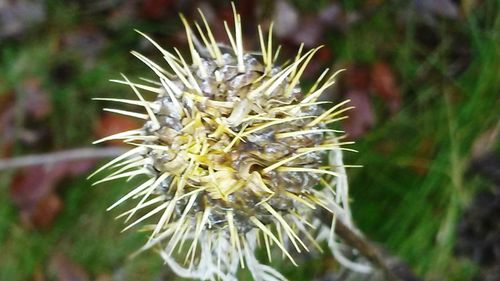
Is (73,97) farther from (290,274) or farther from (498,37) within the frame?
(498,37)

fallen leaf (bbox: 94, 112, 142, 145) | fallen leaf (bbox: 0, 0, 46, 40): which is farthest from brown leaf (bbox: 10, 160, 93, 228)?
fallen leaf (bbox: 0, 0, 46, 40)

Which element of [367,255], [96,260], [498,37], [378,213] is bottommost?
[96,260]

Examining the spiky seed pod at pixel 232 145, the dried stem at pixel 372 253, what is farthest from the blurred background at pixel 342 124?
the spiky seed pod at pixel 232 145

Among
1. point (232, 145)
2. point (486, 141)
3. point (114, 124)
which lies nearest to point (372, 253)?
point (232, 145)

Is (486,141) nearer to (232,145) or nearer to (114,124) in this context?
(114,124)

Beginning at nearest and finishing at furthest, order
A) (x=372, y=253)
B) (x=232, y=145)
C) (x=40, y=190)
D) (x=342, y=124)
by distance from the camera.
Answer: (x=232, y=145)
(x=372, y=253)
(x=342, y=124)
(x=40, y=190)

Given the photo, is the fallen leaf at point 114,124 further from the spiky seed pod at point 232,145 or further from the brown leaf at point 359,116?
the spiky seed pod at point 232,145

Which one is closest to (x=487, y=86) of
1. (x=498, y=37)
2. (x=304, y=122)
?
(x=498, y=37)
